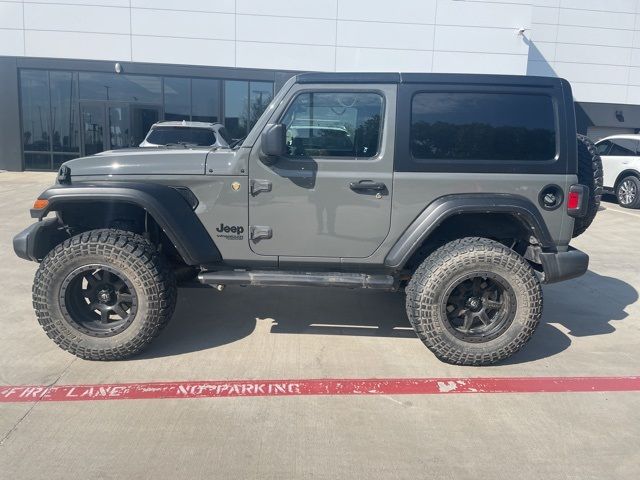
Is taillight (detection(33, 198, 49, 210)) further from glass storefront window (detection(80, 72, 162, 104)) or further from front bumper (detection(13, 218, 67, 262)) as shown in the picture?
glass storefront window (detection(80, 72, 162, 104))

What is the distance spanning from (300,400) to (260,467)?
72 cm

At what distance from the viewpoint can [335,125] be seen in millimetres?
3885

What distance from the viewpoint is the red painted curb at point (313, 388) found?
11.0 ft

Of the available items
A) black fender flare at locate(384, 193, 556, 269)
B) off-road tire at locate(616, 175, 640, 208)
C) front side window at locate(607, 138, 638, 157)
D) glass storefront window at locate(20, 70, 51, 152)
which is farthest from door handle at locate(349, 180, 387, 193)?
glass storefront window at locate(20, 70, 51, 152)

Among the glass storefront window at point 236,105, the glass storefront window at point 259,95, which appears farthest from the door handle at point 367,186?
the glass storefront window at point 259,95

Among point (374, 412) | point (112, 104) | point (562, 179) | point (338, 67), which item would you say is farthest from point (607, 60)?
point (374, 412)

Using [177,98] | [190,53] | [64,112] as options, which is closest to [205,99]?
[177,98]

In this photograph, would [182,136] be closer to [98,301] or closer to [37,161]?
[98,301]

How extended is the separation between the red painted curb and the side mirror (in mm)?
1627

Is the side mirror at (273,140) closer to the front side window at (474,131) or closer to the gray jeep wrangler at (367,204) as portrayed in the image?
the gray jeep wrangler at (367,204)

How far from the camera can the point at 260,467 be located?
2.67 metres

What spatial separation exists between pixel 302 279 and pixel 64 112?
1705 centimetres

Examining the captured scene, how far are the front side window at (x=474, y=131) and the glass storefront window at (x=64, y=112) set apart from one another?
55.6ft

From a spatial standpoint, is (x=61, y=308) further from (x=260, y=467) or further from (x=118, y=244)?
(x=260, y=467)
